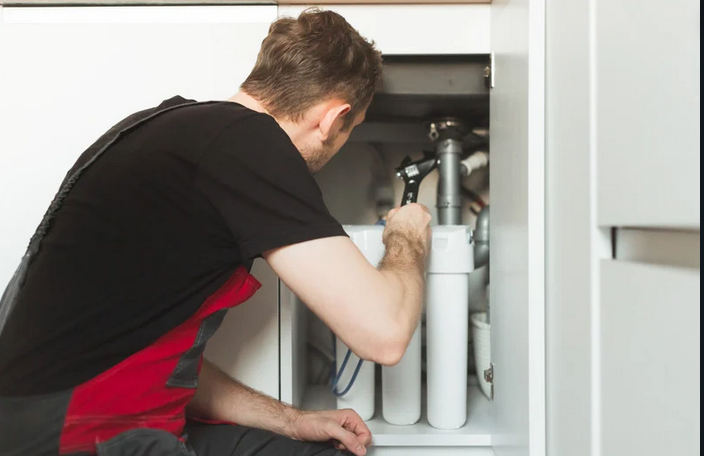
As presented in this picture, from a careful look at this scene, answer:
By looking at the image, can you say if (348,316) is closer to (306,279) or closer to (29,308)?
(306,279)

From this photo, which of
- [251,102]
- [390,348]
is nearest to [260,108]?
[251,102]

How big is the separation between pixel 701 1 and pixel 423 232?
1.82 feet

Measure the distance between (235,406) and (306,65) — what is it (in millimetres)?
577

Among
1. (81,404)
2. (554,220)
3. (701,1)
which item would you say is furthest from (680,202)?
(81,404)

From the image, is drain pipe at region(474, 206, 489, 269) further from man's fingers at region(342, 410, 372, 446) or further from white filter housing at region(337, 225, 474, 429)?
man's fingers at region(342, 410, 372, 446)

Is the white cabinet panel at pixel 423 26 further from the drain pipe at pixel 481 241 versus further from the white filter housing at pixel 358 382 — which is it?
the drain pipe at pixel 481 241

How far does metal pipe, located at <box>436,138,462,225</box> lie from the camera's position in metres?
1.28

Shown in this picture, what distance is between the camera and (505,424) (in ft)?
3.21

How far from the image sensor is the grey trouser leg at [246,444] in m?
0.89

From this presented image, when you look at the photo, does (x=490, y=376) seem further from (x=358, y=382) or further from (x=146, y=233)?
(x=146, y=233)

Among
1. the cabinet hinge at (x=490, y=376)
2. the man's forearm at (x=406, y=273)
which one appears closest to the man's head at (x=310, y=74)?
the man's forearm at (x=406, y=273)

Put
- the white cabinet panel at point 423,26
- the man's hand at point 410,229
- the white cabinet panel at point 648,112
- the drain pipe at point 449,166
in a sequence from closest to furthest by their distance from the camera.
Answer: the white cabinet panel at point 648,112 < the man's hand at point 410,229 < the white cabinet panel at point 423,26 < the drain pipe at point 449,166

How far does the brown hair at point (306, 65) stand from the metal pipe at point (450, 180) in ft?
1.38

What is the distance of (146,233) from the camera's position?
0.71 metres
